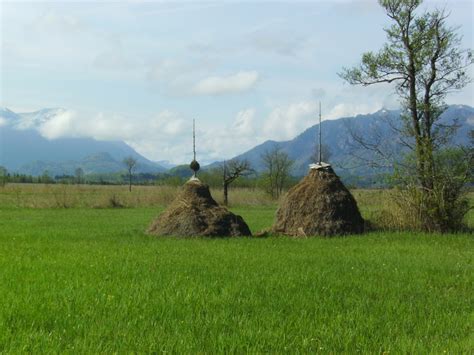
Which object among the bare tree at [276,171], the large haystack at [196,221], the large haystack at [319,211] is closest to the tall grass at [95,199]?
the bare tree at [276,171]

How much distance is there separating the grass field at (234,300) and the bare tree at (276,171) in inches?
1640

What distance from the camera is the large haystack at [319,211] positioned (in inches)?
675

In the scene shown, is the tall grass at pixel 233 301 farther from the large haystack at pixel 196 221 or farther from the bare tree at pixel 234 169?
the bare tree at pixel 234 169

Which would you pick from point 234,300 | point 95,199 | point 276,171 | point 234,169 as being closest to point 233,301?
point 234,300

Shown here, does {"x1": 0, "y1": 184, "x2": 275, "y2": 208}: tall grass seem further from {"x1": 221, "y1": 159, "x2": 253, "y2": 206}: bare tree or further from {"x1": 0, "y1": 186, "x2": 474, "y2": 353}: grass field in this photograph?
{"x1": 0, "y1": 186, "x2": 474, "y2": 353}: grass field

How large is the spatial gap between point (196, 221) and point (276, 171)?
39453 mm

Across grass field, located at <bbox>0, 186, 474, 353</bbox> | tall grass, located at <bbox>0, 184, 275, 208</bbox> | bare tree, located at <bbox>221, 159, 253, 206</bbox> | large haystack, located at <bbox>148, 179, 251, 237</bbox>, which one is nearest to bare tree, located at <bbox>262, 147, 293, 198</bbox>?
tall grass, located at <bbox>0, 184, 275, 208</bbox>

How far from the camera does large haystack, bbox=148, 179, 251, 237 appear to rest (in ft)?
54.4

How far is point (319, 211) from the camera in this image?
17453mm

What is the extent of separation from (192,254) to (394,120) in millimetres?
→ 12628

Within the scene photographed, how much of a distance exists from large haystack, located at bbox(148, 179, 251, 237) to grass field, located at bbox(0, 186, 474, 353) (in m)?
3.78

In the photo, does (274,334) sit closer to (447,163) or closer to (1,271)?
(1,271)

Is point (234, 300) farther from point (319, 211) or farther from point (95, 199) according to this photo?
point (95, 199)

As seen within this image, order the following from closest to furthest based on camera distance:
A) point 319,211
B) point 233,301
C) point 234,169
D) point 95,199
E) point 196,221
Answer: point 233,301, point 196,221, point 319,211, point 95,199, point 234,169
